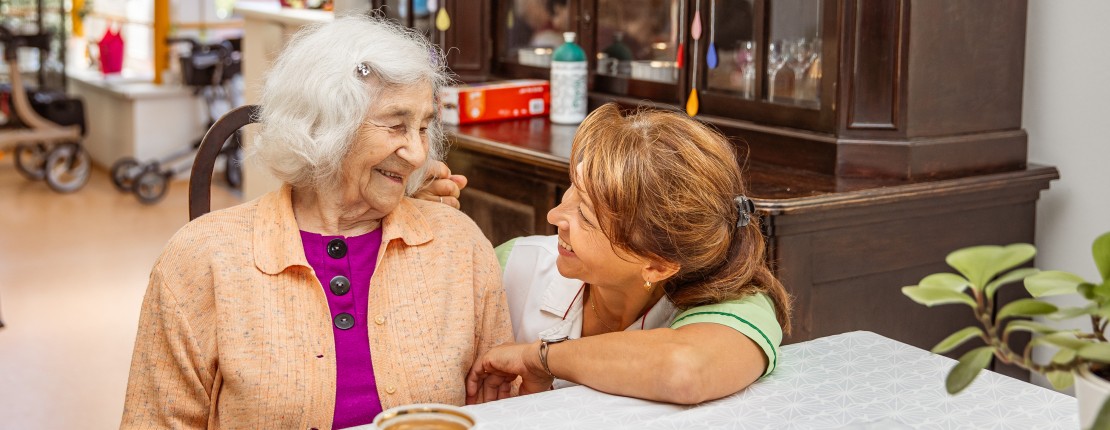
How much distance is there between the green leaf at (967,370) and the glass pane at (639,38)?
2.07 m

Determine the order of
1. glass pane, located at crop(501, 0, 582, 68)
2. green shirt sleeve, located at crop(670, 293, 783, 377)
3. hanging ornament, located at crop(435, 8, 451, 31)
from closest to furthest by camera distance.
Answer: green shirt sleeve, located at crop(670, 293, 783, 377) → glass pane, located at crop(501, 0, 582, 68) → hanging ornament, located at crop(435, 8, 451, 31)

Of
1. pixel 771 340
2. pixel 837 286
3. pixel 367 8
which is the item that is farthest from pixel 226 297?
pixel 367 8

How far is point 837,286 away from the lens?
7.56ft

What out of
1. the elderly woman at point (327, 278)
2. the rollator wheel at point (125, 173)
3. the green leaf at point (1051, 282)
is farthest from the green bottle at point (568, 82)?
the rollator wheel at point (125, 173)

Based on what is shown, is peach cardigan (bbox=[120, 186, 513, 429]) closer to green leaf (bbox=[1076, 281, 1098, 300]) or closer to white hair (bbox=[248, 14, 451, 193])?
white hair (bbox=[248, 14, 451, 193])

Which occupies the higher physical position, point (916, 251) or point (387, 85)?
point (387, 85)

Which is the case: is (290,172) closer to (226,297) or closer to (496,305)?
(226,297)

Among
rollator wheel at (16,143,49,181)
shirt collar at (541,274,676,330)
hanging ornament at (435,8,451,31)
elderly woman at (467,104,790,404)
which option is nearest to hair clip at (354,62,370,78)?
elderly woman at (467,104,790,404)

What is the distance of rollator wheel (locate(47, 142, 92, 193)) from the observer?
722 cm

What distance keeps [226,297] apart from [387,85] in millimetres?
393

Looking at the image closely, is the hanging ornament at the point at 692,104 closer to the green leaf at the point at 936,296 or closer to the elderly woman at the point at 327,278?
the elderly woman at the point at 327,278

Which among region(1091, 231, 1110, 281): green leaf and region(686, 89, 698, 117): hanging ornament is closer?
region(1091, 231, 1110, 281): green leaf

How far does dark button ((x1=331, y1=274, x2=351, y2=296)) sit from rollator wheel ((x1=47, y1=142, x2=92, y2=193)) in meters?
6.06

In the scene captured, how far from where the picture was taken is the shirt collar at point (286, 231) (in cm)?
173
